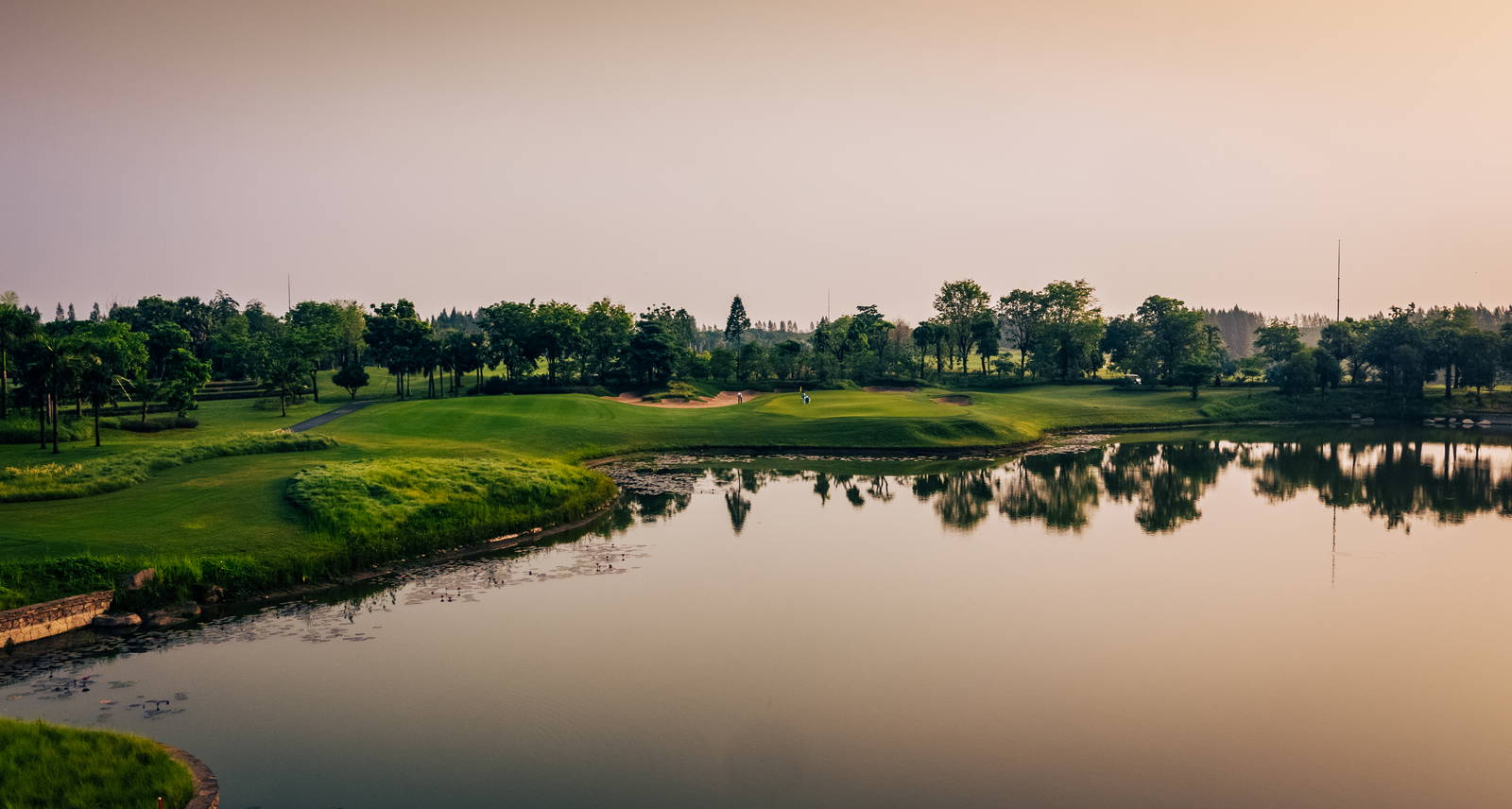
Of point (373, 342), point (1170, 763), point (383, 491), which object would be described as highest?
point (373, 342)

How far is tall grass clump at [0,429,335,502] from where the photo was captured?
3359 cm

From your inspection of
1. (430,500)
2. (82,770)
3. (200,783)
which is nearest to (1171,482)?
(430,500)

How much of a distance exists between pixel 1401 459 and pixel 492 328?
3596 inches

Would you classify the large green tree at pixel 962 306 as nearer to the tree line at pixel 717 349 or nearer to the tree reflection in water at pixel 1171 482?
the tree line at pixel 717 349

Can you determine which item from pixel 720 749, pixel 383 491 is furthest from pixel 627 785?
pixel 383 491

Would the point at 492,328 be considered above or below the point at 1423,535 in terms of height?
above

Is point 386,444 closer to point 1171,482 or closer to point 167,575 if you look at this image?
point 167,575

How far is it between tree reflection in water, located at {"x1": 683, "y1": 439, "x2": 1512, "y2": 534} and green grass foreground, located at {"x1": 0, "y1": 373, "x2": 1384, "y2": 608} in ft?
27.1

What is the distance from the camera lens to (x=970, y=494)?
48125 millimetres

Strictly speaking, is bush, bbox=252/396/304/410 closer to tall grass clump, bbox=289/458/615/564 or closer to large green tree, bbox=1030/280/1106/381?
tall grass clump, bbox=289/458/615/564

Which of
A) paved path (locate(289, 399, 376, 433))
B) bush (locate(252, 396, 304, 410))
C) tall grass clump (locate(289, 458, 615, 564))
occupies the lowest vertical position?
tall grass clump (locate(289, 458, 615, 564))

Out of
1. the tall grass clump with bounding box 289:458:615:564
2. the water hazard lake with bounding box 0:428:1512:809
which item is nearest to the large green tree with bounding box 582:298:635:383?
the tall grass clump with bounding box 289:458:615:564

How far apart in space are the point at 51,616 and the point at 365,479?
13566 mm

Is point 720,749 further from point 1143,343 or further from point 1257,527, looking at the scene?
point 1143,343
